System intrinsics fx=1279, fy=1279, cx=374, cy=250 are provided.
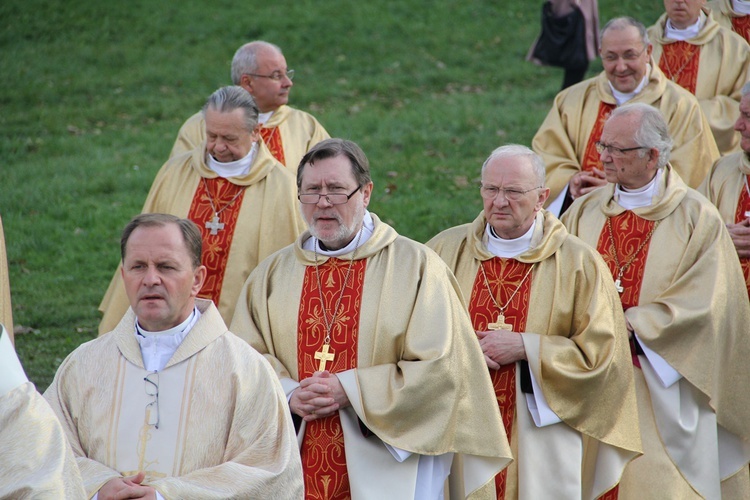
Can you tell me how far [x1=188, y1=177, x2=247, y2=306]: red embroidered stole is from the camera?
700cm

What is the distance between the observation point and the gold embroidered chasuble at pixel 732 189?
23.2 ft

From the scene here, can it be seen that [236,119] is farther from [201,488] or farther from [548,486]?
[201,488]

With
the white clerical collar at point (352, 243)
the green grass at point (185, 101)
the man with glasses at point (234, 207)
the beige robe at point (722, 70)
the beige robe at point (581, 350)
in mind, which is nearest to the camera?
the white clerical collar at point (352, 243)

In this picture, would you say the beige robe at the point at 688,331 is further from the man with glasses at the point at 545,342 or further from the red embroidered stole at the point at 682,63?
the red embroidered stole at the point at 682,63

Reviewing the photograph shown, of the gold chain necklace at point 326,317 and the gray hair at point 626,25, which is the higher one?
the gray hair at point 626,25

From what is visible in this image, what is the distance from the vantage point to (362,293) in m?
5.41

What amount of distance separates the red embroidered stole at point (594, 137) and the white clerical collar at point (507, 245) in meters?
2.39

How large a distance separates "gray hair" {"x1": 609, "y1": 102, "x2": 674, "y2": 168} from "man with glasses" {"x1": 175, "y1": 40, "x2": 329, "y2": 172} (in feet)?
7.84

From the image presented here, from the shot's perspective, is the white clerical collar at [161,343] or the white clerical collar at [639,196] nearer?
the white clerical collar at [161,343]

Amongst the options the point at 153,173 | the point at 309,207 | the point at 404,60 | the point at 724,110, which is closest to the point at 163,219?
the point at 309,207

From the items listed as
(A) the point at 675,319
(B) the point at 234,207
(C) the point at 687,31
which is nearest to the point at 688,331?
(A) the point at 675,319

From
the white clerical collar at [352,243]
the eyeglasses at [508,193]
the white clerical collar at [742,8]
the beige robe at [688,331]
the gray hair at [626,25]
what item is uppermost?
the white clerical collar at [742,8]

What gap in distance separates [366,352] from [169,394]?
1.11 meters

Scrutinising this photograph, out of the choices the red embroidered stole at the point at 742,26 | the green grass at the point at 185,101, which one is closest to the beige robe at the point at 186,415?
the green grass at the point at 185,101
